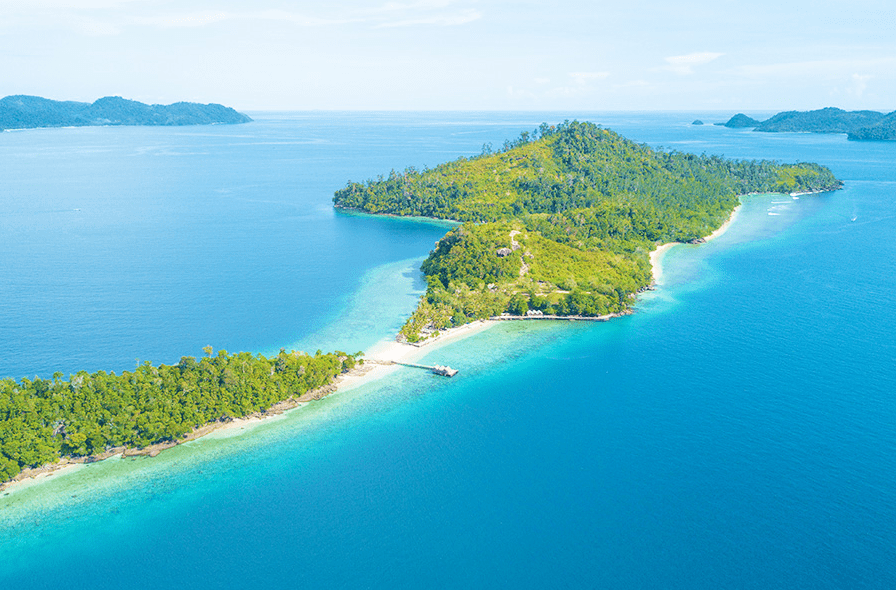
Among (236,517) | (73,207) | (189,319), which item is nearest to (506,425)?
(236,517)

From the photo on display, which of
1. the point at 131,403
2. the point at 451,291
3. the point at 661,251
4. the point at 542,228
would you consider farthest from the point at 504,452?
the point at 661,251

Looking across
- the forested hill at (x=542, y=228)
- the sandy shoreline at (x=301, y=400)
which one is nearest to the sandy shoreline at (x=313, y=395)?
the sandy shoreline at (x=301, y=400)

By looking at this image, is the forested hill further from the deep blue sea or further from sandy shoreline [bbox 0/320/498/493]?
Result: the deep blue sea

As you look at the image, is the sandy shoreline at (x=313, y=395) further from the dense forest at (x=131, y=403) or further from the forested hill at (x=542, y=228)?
the forested hill at (x=542, y=228)

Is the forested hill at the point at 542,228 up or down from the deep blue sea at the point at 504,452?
up

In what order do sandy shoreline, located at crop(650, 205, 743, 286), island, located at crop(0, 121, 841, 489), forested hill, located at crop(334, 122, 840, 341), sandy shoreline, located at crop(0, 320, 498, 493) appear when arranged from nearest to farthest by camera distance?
sandy shoreline, located at crop(0, 320, 498, 493) < island, located at crop(0, 121, 841, 489) < forested hill, located at crop(334, 122, 840, 341) < sandy shoreline, located at crop(650, 205, 743, 286)

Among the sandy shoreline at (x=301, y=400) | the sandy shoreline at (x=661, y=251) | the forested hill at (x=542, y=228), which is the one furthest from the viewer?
the sandy shoreline at (x=661, y=251)

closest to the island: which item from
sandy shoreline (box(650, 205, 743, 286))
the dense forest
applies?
the dense forest
